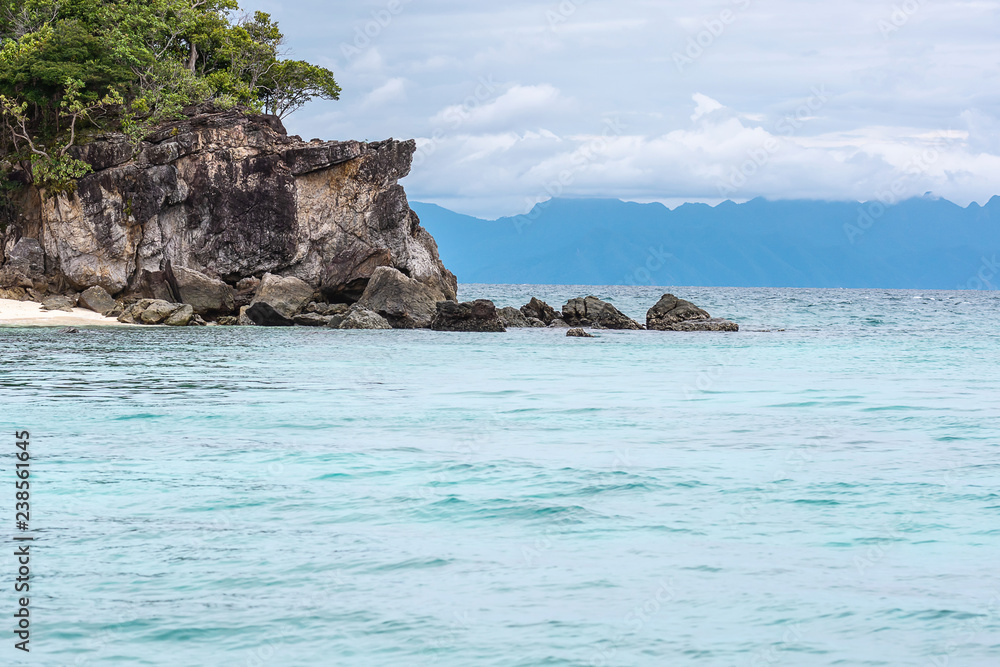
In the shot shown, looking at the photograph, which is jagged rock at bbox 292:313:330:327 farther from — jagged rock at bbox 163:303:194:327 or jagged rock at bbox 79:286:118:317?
jagged rock at bbox 79:286:118:317

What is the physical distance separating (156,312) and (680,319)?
2206cm

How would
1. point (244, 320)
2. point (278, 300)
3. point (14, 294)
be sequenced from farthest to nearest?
point (14, 294) < point (278, 300) < point (244, 320)

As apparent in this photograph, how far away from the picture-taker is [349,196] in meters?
43.8

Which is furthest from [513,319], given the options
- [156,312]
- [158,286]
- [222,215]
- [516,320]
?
[158,286]

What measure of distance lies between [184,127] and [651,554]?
3947 cm

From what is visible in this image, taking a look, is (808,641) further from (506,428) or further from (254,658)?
(506,428)

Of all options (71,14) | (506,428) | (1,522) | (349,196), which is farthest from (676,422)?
(71,14)

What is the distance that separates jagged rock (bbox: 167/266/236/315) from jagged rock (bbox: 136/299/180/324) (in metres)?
2.45

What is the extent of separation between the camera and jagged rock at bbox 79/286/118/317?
3912 centimetres

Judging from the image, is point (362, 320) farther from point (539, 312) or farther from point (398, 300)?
point (539, 312)

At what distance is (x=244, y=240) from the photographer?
42219 millimetres

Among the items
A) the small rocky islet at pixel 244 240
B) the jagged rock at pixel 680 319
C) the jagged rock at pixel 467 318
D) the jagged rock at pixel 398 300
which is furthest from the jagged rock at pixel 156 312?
the jagged rock at pixel 680 319

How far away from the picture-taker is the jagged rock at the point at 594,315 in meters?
41.9

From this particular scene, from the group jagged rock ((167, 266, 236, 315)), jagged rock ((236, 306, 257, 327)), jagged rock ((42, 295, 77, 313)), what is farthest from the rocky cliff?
jagged rock ((236, 306, 257, 327))
